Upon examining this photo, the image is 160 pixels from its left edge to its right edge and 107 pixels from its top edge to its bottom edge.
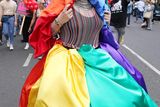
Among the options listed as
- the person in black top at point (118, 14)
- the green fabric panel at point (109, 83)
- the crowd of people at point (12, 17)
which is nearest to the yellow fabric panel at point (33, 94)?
the green fabric panel at point (109, 83)

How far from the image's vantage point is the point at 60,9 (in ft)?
11.7

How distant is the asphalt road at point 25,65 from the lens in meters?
7.00

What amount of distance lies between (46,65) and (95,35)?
0.55m

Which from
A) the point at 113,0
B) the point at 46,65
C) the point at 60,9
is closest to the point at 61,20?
the point at 60,9

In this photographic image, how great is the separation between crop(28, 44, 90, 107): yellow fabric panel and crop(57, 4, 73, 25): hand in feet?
0.78

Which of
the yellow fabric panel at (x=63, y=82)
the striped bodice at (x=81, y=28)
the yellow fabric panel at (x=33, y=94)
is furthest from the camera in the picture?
the striped bodice at (x=81, y=28)

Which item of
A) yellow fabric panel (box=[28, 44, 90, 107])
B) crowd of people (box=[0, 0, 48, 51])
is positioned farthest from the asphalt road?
yellow fabric panel (box=[28, 44, 90, 107])

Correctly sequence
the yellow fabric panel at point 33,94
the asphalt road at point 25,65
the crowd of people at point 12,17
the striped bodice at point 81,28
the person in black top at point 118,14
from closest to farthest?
the yellow fabric panel at point 33,94
the striped bodice at point 81,28
the asphalt road at point 25,65
the person in black top at point 118,14
the crowd of people at point 12,17

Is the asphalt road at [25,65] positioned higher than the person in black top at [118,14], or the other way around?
the person in black top at [118,14]

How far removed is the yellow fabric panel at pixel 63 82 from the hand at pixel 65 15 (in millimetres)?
239

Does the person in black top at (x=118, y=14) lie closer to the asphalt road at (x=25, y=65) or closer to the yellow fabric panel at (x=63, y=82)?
the asphalt road at (x=25, y=65)

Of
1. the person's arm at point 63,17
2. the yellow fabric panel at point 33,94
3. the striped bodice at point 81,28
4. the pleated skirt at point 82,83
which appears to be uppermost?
the person's arm at point 63,17

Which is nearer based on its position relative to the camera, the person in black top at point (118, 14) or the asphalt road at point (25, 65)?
the asphalt road at point (25, 65)

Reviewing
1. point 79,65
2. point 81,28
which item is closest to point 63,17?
point 81,28
